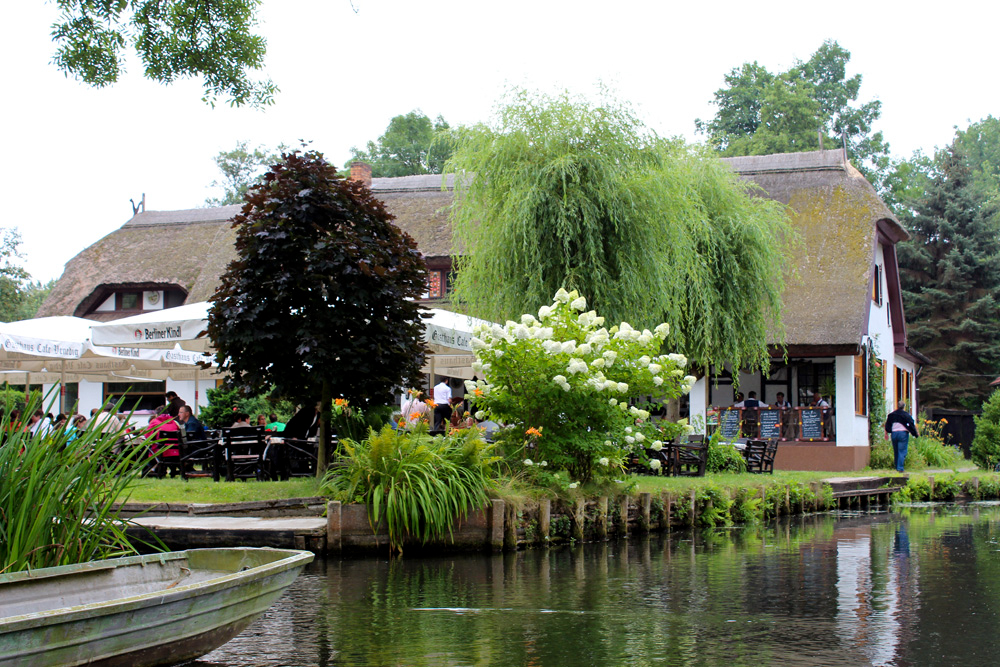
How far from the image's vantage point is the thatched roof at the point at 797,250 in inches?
1064

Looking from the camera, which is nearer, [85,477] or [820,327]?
[85,477]

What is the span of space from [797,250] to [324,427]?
63.1 feet

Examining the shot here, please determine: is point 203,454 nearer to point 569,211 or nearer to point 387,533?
point 387,533

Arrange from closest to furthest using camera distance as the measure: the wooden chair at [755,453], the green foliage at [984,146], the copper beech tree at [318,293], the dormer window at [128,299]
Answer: the copper beech tree at [318,293], the wooden chair at [755,453], the dormer window at [128,299], the green foliage at [984,146]

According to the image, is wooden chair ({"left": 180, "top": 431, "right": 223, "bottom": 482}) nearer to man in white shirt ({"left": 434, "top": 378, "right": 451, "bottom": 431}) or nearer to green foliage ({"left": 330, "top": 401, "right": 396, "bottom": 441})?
green foliage ({"left": 330, "top": 401, "right": 396, "bottom": 441})

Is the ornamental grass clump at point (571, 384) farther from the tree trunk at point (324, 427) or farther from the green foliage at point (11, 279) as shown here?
the green foliage at point (11, 279)

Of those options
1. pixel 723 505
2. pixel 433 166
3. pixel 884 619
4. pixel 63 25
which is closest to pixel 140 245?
pixel 433 166

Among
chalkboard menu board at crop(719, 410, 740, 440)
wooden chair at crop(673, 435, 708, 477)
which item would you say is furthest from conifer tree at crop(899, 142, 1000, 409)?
wooden chair at crop(673, 435, 708, 477)

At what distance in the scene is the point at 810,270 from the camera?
28.4 meters

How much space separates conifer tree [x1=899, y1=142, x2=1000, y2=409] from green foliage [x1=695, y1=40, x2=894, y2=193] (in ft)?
32.8

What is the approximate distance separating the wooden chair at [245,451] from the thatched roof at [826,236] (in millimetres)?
15554

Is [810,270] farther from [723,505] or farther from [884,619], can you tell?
[884,619]

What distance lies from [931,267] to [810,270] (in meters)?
15.7

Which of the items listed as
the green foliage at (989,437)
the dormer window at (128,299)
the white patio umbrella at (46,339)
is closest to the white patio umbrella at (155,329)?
the white patio umbrella at (46,339)
